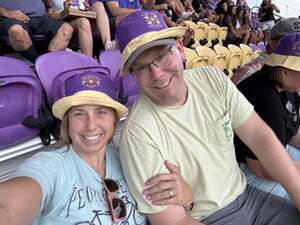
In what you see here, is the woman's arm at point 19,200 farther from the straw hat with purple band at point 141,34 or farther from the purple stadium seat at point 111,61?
the purple stadium seat at point 111,61

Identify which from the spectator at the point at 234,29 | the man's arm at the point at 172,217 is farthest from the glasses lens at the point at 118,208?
the spectator at the point at 234,29

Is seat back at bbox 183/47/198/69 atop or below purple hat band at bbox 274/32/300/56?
below

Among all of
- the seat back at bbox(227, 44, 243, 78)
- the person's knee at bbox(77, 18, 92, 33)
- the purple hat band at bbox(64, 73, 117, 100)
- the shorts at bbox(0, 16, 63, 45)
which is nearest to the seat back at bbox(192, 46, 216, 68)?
the seat back at bbox(227, 44, 243, 78)

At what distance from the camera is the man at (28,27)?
2.12 metres

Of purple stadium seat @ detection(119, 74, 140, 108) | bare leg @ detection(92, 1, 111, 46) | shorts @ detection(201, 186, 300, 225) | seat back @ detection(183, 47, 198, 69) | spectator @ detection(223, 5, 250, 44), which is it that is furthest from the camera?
spectator @ detection(223, 5, 250, 44)

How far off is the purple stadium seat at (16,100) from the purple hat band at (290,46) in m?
1.12

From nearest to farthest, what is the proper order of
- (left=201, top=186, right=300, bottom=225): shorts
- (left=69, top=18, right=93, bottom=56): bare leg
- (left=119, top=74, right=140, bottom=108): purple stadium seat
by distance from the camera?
(left=201, top=186, right=300, bottom=225): shorts
(left=119, top=74, right=140, bottom=108): purple stadium seat
(left=69, top=18, right=93, bottom=56): bare leg

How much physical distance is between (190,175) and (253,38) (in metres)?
6.64

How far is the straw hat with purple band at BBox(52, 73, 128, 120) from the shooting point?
44.8 inches

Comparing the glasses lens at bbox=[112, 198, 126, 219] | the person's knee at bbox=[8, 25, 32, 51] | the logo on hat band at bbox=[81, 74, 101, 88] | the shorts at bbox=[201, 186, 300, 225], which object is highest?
the logo on hat band at bbox=[81, 74, 101, 88]

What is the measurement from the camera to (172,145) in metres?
1.16

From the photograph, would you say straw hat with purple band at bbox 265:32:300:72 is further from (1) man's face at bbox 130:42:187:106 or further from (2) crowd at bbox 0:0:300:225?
(1) man's face at bbox 130:42:187:106

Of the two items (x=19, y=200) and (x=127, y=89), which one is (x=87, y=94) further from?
(x=127, y=89)

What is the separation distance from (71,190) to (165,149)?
328 millimetres
